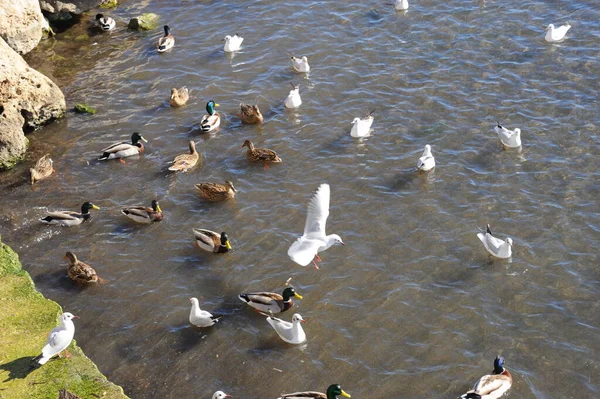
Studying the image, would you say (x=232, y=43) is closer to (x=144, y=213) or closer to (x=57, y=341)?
(x=144, y=213)

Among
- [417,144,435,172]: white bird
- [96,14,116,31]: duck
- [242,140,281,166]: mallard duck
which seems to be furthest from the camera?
[96,14,116,31]: duck

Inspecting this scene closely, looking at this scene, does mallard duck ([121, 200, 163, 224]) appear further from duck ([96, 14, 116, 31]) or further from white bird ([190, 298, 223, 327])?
duck ([96, 14, 116, 31])

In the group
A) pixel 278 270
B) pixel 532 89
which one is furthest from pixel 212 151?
pixel 532 89

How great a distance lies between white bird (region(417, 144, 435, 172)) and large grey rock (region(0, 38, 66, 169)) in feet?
34.9

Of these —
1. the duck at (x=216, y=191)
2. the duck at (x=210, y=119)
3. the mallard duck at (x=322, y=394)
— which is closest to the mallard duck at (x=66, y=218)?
the duck at (x=216, y=191)

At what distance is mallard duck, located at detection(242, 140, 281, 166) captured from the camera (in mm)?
18614

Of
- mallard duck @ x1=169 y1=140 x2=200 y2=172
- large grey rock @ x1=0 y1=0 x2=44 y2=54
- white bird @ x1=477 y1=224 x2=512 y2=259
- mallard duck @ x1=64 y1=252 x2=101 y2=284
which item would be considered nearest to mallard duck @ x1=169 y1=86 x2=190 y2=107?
mallard duck @ x1=169 y1=140 x2=200 y2=172

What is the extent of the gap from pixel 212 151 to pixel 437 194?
628cm

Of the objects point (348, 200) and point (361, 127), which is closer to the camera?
point (348, 200)

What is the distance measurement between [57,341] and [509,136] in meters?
11.8

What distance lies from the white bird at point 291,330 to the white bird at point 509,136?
7.84 m

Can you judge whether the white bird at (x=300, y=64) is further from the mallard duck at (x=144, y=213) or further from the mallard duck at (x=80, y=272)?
the mallard duck at (x=80, y=272)

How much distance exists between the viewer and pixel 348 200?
1742 centimetres

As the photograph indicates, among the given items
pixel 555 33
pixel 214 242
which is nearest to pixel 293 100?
pixel 214 242
